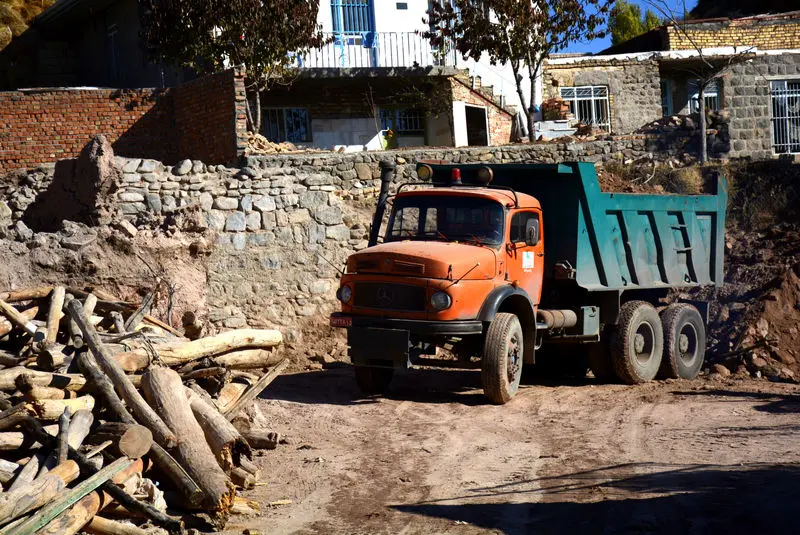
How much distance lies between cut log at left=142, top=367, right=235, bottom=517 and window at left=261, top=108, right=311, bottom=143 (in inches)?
655

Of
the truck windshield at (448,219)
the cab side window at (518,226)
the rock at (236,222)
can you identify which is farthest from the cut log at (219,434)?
the rock at (236,222)

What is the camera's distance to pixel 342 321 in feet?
40.9

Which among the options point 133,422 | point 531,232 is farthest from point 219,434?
point 531,232

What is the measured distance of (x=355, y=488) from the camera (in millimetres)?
9070

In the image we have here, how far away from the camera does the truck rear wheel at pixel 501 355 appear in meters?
12.2

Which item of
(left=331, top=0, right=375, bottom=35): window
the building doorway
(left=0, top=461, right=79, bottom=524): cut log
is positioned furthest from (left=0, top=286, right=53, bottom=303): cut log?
the building doorway

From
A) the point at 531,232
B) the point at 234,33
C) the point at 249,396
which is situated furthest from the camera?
the point at 234,33

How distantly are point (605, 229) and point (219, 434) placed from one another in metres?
6.82

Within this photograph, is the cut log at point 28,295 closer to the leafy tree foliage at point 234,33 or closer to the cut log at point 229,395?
the cut log at point 229,395

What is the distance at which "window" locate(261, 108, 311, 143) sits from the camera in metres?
25.4

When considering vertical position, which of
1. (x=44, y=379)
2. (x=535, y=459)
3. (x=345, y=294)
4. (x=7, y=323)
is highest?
(x=7, y=323)

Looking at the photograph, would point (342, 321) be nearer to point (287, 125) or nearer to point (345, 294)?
point (345, 294)

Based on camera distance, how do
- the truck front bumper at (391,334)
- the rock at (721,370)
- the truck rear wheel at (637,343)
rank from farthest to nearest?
1. the rock at (721,370)
2. the truck rear wheel at (637,343)
3. the truck front bumper at (391,334)

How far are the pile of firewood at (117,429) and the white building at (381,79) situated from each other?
1487cm
